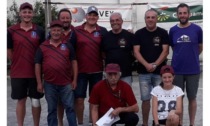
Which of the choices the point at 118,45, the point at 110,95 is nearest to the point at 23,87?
the point at 110,95

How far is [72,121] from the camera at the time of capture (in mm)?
6133

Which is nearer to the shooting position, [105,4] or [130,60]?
[130,60]

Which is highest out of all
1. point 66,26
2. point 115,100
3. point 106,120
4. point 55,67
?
point 66,26

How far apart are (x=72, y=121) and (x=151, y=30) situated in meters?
1.91

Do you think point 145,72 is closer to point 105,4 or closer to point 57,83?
point 57,83

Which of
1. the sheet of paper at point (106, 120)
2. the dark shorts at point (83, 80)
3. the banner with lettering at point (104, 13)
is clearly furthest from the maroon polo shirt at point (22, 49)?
the banner with lettering at point (104, 13)

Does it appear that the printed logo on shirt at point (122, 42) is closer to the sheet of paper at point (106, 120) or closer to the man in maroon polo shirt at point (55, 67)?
the man in maroon polo shirt at point (55, 67)

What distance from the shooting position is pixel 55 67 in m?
5.81

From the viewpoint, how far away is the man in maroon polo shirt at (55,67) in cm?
582

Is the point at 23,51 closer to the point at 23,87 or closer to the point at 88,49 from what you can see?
the point at 23,87

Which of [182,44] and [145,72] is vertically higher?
[182,44]

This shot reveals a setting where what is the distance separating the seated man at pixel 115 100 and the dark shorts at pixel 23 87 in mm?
915

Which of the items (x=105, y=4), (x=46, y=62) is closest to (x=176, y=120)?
(x=46, y=62)

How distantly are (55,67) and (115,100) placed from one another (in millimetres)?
993
